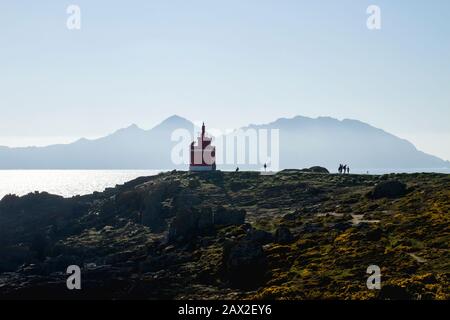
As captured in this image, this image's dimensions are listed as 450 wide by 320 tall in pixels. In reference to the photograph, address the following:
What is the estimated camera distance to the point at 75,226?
79938 millimetres

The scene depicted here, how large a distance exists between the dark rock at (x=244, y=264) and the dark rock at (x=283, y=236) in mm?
3413

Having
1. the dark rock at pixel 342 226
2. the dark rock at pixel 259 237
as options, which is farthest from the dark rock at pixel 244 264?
the dark rock at pixel 342 226

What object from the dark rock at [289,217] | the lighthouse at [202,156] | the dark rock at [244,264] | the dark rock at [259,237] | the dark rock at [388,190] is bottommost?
the dark rock at [244,264]

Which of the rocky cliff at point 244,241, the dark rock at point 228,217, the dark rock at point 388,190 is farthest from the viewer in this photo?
the dark rock at point 388,190

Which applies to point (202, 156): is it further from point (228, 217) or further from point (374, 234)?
point (374, 234)

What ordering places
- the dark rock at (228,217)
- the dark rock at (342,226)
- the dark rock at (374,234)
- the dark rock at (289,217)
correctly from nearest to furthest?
the dark rock at (374,234), the dark rock at (342,226), the dark rock at (289,217), the dark rock at (228,217)

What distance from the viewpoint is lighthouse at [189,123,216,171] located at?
4195 inches

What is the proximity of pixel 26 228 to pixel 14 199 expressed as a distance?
1604cm

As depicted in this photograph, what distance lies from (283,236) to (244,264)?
7.17 metres

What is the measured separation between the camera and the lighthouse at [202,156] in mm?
106562

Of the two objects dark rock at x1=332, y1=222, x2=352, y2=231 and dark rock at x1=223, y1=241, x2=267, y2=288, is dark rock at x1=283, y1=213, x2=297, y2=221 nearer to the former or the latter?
dark rock at x1=332, y1=222, x2=352, y2=231
